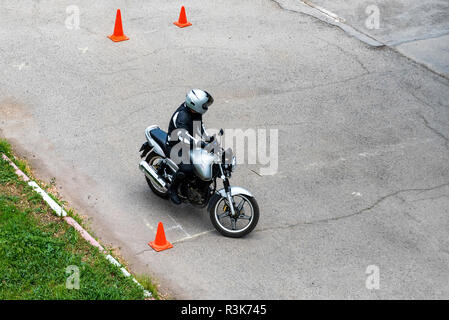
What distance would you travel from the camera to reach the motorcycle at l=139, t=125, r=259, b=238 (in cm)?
995

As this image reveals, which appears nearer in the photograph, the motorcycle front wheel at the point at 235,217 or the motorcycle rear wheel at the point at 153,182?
the motorcycle front wheel at the point at 235,217

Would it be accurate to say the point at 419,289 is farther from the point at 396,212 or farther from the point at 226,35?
the point at 226,35

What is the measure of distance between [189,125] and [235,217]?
1443 mm

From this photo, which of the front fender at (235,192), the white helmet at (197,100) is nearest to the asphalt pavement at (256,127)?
the front fender at (235,192)

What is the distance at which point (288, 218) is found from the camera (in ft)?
34.8

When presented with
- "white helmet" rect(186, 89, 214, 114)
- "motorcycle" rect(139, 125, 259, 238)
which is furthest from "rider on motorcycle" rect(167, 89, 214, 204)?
"motorcycle" rect(139, 125, 259, 238)

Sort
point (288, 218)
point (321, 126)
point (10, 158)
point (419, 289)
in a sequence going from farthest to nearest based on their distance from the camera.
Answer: point (321, 126) → point (10, 158) → point (288, 218) → point (419, 289)

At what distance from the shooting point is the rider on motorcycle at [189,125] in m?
9.97

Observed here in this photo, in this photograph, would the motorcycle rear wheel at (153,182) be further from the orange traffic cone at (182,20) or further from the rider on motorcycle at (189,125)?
the orange traffic cone at (182,20)

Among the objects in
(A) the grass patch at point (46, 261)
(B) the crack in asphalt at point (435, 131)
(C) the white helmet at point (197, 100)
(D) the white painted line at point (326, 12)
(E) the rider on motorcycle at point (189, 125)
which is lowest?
(B) the crack in asphalt at point (435, 131)

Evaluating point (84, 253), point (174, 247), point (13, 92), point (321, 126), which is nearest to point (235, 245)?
point (174, 247)

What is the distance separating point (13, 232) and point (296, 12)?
10.8 meters

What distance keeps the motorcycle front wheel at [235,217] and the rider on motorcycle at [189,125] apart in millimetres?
628

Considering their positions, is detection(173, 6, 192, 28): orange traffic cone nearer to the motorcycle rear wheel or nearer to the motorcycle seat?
the motorcycle rear wheel
